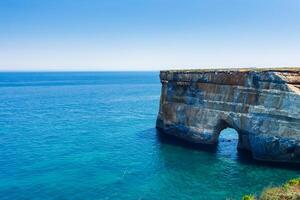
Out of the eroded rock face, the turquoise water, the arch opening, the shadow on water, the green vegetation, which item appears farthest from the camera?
the arch opening

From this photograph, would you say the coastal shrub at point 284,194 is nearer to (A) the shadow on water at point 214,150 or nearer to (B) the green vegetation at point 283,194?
(B) the green vegetation at point 283,194

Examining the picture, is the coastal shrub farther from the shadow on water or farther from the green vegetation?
the shadow on water

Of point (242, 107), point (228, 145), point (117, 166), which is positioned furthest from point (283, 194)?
point (228, 145)

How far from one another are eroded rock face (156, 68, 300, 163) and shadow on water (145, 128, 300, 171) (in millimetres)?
698

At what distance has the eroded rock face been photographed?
39.1 m

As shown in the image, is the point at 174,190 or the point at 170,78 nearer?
the point at 174,190

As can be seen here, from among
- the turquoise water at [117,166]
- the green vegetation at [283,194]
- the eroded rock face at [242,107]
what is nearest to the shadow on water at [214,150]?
the turquoise water at [117,166]

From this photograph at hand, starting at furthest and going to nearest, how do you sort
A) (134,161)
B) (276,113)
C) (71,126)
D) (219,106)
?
(71,126) → (219,106) → (134,161) → (276,113)

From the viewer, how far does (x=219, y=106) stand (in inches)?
1786

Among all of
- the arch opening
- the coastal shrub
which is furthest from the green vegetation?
the arch opening

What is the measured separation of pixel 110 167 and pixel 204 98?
16.1 meters

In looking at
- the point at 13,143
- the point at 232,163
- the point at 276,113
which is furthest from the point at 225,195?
the point at 13,143

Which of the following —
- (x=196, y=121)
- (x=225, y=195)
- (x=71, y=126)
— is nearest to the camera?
(x=225, y=195)

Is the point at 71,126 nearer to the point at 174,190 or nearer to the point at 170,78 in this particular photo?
the point at 170,78
